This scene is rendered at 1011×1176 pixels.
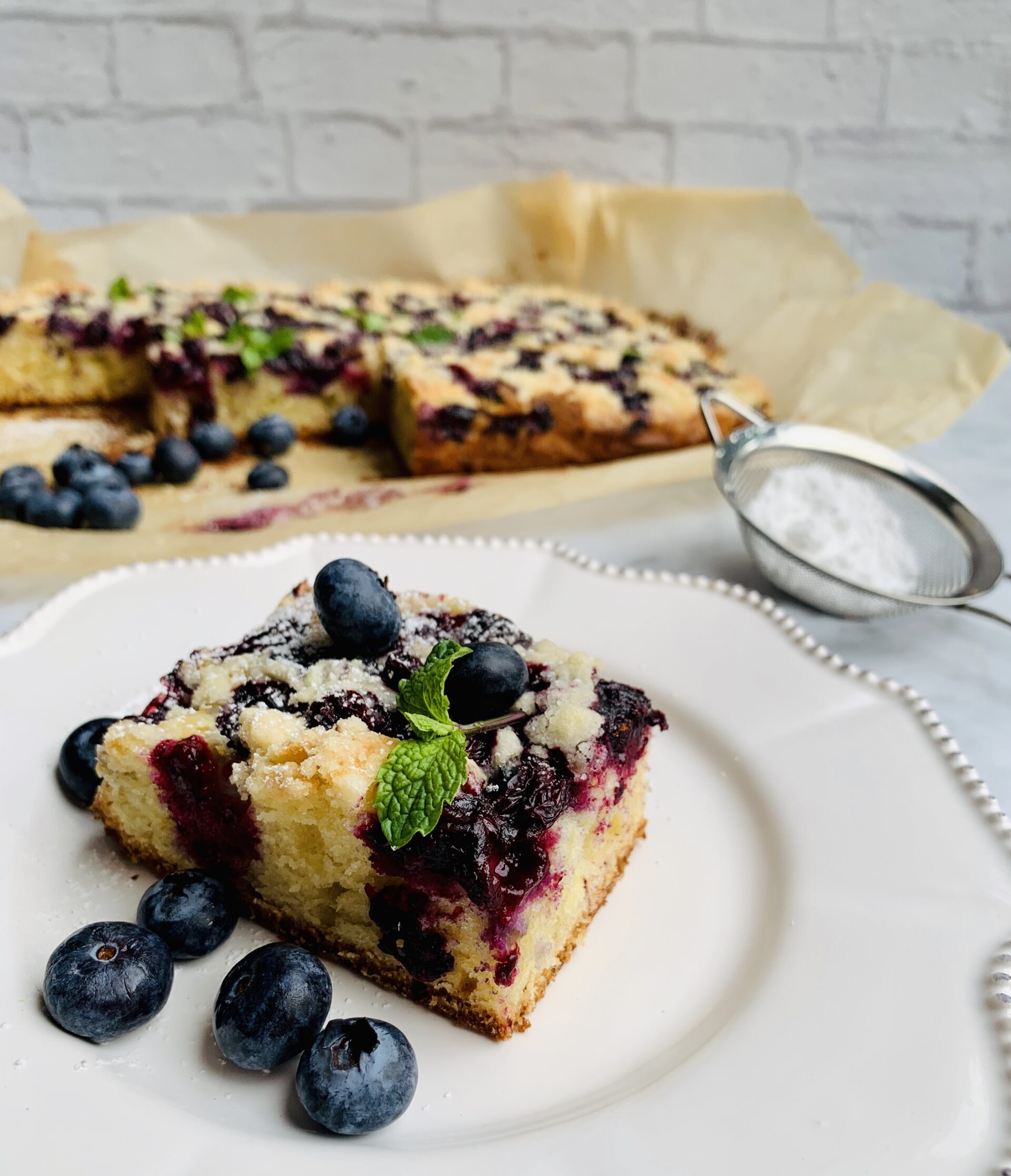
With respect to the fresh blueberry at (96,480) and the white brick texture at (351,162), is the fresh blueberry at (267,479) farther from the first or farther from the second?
→ the white brick texture at (351,162)

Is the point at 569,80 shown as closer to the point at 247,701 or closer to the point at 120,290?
the point at 120,290

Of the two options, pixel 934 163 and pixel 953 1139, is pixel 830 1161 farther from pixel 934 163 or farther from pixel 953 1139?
pixel 934 163

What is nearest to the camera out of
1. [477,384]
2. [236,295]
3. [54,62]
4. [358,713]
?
[358,713]

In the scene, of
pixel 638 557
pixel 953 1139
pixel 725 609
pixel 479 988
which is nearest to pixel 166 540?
pixel 638 557

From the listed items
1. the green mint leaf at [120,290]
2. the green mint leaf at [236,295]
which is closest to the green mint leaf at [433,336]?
the green mint leaf at [236,295]

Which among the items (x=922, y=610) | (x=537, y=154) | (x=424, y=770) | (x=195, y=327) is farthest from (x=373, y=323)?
(x=424, y=770)
